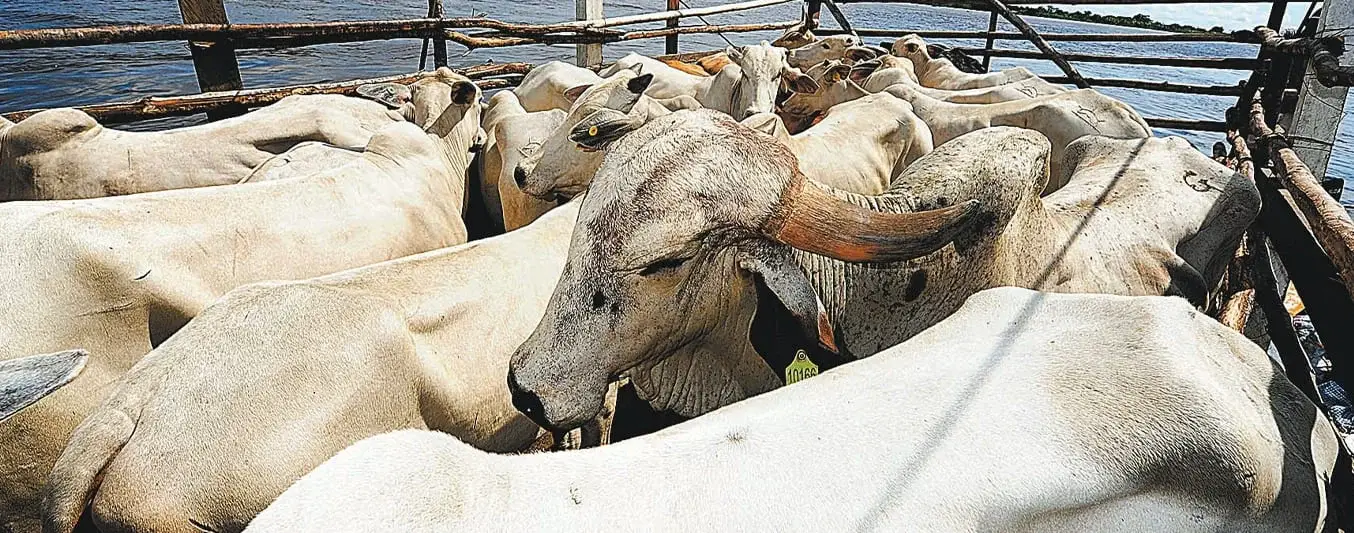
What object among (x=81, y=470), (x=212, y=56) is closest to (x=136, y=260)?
(x=81, y=470)

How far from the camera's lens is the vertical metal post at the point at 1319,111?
4902 mm

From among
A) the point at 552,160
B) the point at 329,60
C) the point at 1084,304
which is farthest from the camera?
the point at 329,60

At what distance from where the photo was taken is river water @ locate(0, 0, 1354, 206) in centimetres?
1083

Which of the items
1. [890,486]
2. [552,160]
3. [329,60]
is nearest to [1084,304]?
[890,486]

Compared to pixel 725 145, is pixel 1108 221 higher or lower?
lower

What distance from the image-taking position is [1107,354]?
70.9 inches

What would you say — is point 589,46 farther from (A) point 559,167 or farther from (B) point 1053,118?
(B) point 1053,118

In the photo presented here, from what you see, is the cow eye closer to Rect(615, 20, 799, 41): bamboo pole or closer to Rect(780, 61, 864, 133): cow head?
Rect(780, 61, 864, 133): cow head

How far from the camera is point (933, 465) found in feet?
5.16

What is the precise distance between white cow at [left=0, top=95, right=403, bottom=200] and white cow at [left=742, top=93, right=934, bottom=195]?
289 centimetres

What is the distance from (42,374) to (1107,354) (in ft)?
6.57

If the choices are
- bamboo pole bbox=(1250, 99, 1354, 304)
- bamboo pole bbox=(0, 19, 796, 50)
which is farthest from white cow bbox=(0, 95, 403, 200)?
bamboo pole bbox=(1250, 99, 1354, 304)

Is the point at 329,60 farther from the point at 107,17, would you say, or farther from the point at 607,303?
the point at 607,303

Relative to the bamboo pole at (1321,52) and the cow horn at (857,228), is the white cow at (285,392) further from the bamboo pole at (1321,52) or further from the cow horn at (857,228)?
the bamboo pole at (1321,52)
